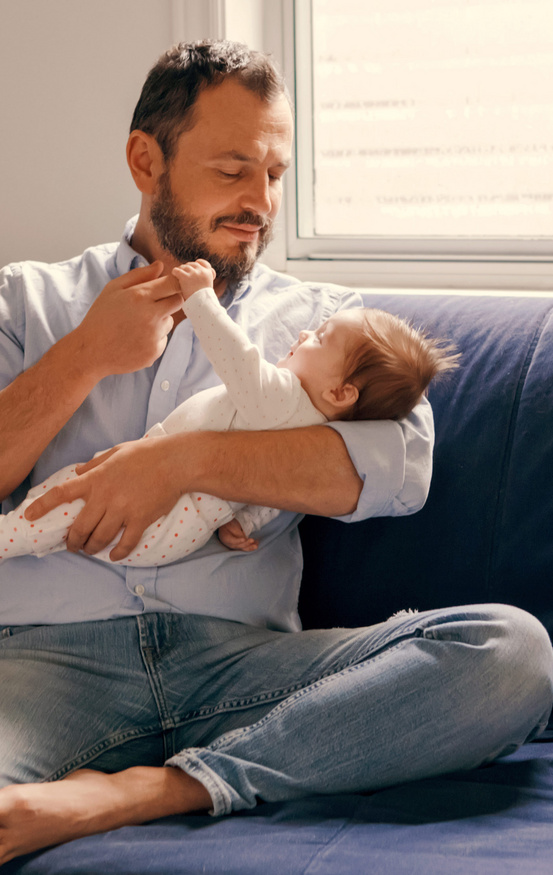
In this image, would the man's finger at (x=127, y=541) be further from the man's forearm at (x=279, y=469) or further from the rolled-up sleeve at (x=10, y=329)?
the rolled-up sleeve at (x=10, y=329)

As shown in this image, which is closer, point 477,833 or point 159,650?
point 477,833

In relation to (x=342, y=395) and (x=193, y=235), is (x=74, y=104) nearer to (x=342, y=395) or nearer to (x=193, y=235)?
(x=193, y=235)

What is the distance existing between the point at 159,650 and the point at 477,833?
0.54m

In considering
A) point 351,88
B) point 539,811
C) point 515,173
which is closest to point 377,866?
point 539,811

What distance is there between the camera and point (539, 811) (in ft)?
3.83

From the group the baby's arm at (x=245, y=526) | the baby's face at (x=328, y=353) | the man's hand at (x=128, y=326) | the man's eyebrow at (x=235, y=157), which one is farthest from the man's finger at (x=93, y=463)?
the man's eyebrow at (x=235, y=157)

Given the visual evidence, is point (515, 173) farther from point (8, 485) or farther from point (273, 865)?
point (273, 865)

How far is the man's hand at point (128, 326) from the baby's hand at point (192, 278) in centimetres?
4

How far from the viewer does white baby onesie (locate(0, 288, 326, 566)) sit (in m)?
1.35

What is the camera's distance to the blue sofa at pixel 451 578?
106cm

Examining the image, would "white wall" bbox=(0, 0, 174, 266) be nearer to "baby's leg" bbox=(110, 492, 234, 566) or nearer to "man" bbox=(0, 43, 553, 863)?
"man" bbox=(0, 43, 553, 863)

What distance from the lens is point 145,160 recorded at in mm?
1666

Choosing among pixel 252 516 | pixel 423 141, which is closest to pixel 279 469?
pixel 252 516

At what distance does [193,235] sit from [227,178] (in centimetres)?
11
